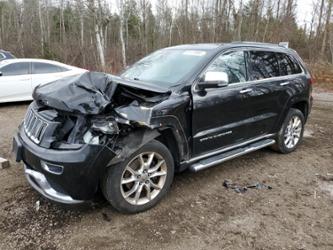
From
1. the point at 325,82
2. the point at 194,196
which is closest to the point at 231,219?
the point at 194,196

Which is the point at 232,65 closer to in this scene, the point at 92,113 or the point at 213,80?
the point at 213,80

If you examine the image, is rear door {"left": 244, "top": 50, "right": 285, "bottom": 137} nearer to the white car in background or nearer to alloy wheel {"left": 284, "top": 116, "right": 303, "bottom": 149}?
alloy wheel {"left": 284, "top": 116, "right": 303, "bottom": 149}

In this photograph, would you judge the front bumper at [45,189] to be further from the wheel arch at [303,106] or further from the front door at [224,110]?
the wheel arch at [303,106]

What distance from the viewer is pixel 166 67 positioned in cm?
430

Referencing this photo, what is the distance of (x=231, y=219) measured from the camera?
346 centimetres

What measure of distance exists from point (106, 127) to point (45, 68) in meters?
7.45

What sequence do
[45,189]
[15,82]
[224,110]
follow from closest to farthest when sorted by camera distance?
[45,189]
[224,110]
[15,82]

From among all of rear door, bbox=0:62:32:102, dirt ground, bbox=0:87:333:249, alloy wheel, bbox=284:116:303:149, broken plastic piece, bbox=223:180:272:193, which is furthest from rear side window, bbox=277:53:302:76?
rear door, bbox=0:62:32:102

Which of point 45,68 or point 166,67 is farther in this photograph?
point 45,68

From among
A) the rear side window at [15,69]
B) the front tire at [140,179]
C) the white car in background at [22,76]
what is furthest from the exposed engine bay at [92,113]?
the rear side window at [15,69]

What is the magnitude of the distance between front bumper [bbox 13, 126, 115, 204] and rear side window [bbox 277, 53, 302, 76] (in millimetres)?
3412

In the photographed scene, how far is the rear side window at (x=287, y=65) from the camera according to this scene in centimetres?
520

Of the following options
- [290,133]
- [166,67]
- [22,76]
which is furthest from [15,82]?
[290,133]

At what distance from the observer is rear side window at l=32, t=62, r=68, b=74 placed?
9.45m
